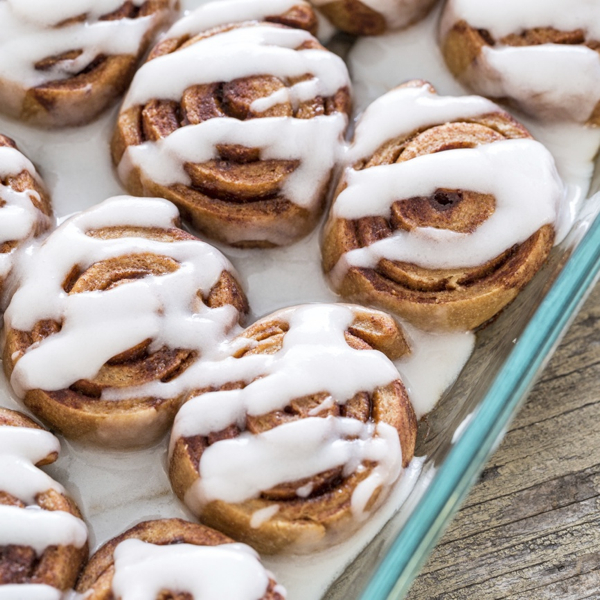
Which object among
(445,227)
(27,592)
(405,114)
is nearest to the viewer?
(27,592)

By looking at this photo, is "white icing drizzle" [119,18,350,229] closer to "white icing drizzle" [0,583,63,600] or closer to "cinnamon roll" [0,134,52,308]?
"cinnamon roll" [0,134,52,308]

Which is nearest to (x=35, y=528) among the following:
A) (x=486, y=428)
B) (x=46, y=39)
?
(x=486, y=428)

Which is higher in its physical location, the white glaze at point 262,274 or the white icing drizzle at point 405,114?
the white icing drizzle at point 405,114

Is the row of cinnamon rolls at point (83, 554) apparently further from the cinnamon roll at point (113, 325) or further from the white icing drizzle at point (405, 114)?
the white icing drizzle at point (405, 114)

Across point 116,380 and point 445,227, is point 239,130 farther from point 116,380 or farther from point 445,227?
point 116,380

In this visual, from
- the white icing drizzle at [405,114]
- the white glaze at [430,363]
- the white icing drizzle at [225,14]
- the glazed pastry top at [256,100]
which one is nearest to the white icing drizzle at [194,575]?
the white glaze at [430,363]

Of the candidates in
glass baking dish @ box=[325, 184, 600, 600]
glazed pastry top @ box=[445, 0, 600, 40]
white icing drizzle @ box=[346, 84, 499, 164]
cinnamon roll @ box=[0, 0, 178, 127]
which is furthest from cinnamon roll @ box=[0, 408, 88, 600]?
glazed pastry top @ box=[445, 0, 600, 40]

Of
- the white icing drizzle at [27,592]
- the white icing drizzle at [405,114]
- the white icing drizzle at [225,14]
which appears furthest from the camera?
the white icing drizzle at [225,14]
